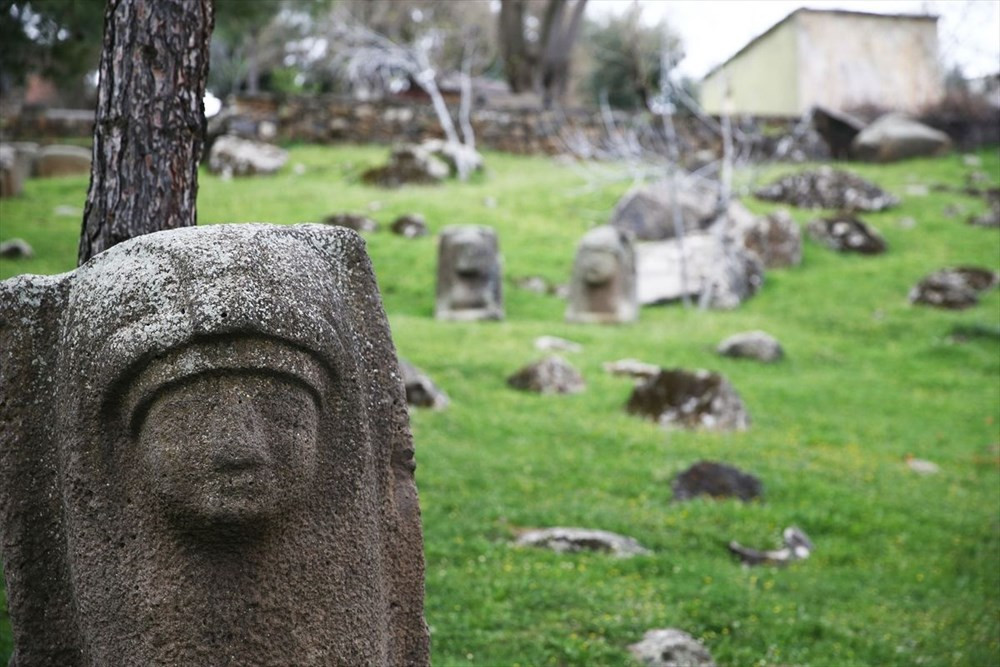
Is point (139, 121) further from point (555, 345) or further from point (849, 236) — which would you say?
point (849, 236)

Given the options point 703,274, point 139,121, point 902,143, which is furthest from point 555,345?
point 902,143

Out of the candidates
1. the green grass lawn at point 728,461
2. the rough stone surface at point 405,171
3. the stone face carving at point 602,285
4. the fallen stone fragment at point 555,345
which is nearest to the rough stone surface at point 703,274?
the green grass lawn at point 728,461

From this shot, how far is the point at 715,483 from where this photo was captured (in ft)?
28.1

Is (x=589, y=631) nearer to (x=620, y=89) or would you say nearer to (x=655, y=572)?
(x=655, y=572)

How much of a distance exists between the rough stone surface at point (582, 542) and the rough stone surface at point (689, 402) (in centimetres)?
346

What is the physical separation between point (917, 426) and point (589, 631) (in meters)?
6.80

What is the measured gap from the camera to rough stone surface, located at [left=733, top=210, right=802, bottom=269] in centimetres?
1931

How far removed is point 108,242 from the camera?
5.18 m

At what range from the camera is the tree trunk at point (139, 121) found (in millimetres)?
5156

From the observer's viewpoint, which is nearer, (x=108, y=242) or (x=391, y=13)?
(x=108, y=242)

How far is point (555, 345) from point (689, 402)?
344 centimetres

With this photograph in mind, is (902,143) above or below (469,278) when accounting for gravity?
above

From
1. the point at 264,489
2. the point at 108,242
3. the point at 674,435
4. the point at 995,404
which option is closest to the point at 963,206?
the point at 995,404

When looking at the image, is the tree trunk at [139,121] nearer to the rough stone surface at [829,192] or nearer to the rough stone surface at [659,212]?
the rough stone surface at [659,212]
